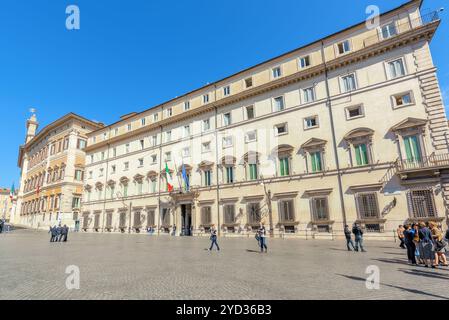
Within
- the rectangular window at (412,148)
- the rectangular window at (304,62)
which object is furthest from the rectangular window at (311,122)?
the rectangular window at (412,148)

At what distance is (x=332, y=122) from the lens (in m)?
24.4

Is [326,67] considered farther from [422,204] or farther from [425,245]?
[425,245]

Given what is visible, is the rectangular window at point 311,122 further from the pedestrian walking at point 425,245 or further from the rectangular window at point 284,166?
the pedestrian walking at point 425,245

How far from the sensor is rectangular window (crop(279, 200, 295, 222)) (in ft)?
81.1

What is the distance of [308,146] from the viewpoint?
24938 millimetres

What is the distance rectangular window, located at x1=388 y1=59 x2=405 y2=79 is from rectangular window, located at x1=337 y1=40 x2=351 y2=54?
4.01 metres

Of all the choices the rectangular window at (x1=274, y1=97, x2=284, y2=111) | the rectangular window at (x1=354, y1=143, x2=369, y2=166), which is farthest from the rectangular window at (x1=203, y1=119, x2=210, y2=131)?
the rectangular window at (x1=354, y1=143, x2=369, y2=166)

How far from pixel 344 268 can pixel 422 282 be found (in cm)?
255

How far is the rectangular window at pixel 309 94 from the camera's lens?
26.2 m

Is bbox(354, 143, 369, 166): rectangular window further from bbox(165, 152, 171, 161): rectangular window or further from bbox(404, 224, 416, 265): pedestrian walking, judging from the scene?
bbox(165, 152, 171, 161): rectangular window

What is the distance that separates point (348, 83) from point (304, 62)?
16.9 ft

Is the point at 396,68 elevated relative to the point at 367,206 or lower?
elevated

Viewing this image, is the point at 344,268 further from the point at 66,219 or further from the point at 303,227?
the point at 66,219

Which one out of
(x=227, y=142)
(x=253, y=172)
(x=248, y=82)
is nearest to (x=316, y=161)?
(x=253, y=172)
